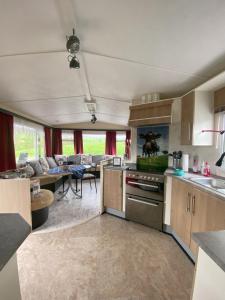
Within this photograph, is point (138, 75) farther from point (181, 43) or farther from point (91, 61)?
point (181, 43)

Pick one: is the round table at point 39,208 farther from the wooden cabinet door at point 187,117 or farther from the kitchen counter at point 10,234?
the wooden cabinet door at point 187,117

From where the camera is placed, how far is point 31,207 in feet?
8.25

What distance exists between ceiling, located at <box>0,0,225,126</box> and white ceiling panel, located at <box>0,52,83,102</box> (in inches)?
0.4

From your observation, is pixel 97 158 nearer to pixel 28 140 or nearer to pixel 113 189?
pixel 28 140

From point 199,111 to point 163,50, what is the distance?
103 centimetres

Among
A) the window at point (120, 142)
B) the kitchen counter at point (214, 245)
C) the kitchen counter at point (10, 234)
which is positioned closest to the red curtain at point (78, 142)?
the window at point (120, 142)

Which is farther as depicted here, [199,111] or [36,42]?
[199,111]

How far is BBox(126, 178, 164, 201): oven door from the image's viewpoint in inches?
99.0

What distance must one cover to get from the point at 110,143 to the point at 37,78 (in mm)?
4992

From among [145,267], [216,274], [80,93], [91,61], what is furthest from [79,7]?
[145,267]

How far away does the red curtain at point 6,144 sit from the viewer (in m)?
3.40

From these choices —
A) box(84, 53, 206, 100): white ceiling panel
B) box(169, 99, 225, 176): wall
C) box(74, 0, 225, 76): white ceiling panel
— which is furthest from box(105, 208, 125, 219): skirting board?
box(74, 0, 225, 76): white ceiling panel

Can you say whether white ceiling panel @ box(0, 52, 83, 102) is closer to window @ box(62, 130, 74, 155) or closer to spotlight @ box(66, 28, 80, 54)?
spotlight @ box(66, 28, 80, 54)

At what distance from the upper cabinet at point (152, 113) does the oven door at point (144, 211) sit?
1.28 meters
